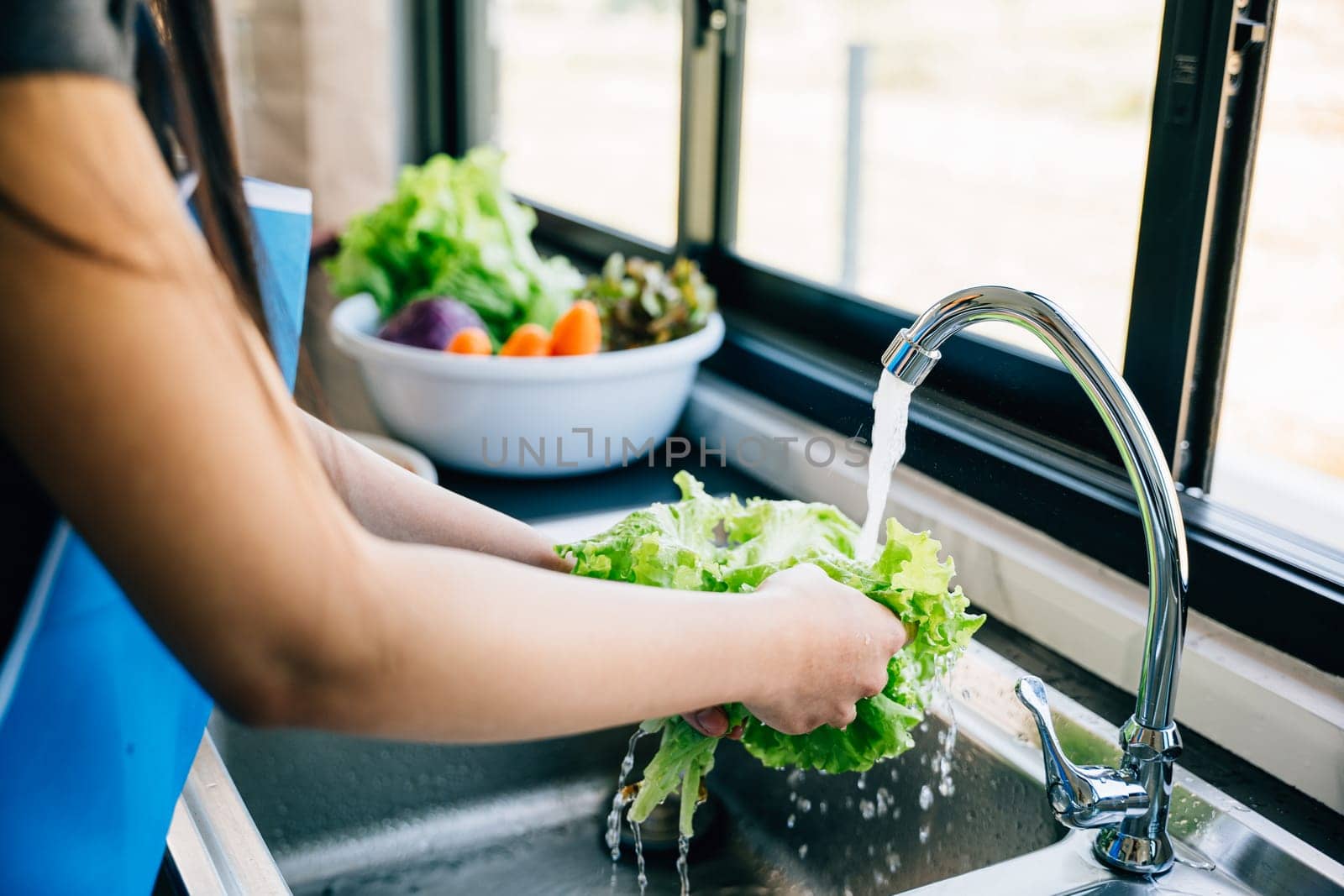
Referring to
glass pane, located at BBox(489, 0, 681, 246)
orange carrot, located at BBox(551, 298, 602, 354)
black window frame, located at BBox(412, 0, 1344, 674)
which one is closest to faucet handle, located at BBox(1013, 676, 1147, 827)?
black window frame, located at BBox(412, 0, 1344, 674)

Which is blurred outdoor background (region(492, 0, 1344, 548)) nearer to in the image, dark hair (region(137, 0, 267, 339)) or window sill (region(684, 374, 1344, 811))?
window sill (region(684, 374, 1344, 811))

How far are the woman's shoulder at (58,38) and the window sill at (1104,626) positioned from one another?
0.89 meters

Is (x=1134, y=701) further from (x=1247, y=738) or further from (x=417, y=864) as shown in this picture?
(x=417, y=864)

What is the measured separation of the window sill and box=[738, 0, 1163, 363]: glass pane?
204 millimetres

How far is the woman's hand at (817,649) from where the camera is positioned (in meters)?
0.71

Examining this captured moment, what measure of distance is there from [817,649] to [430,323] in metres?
1.01

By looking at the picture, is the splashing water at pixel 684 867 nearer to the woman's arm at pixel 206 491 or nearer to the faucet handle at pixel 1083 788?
the faucet handle at pixel 1083 788

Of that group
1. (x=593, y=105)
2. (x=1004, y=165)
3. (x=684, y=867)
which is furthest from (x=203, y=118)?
(x=593, y=105)

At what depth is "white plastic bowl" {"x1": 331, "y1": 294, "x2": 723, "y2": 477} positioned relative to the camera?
58.9 inches

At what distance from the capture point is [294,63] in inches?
92.0

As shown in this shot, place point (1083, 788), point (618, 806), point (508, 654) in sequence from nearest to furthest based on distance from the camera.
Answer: point (508, 654)
point (1083, 788)
point (618, 806)

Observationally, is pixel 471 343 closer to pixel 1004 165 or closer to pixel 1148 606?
pixel 1004 165

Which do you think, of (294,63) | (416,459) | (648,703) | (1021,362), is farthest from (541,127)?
(648,703)

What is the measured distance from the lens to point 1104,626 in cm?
110
